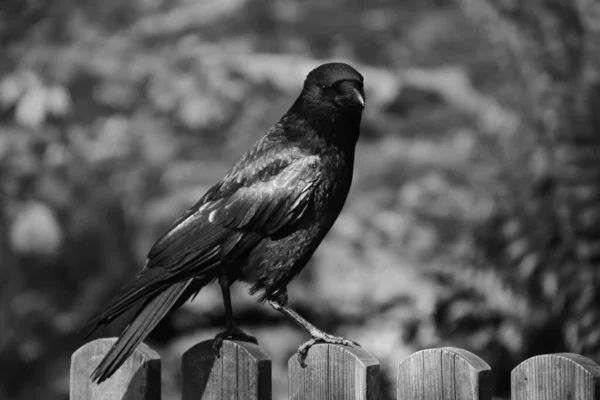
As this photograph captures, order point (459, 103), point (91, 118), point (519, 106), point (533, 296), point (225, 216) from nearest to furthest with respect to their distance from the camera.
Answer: point (225, 216)
point (533, 296)
point (519, 106)
point (91, 118)
point (459, 103)

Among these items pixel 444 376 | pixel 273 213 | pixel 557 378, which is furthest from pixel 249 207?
pixel 557 378

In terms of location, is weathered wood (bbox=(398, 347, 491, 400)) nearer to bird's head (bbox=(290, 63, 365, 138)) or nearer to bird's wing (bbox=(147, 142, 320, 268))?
bird's wing (bbox=(147, 142, 320, 268))

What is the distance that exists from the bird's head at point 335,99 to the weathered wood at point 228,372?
3.23ft

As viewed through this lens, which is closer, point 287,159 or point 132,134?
point 287,159

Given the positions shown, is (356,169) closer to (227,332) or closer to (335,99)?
(335,99)

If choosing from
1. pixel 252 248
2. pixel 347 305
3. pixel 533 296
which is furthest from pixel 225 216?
pixel 347 305

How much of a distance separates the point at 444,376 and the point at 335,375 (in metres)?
0.28

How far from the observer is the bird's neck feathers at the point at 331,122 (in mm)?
2861

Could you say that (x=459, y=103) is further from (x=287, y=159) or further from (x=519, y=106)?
(x=287, y=159)

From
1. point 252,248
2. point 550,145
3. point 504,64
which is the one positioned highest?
point 504,64

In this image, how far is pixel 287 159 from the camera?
9.29 feet

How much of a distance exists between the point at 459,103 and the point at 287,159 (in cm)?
346

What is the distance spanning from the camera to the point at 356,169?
5805mm

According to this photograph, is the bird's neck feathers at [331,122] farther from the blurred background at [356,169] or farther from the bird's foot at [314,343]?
the blurred background at [356,169]
